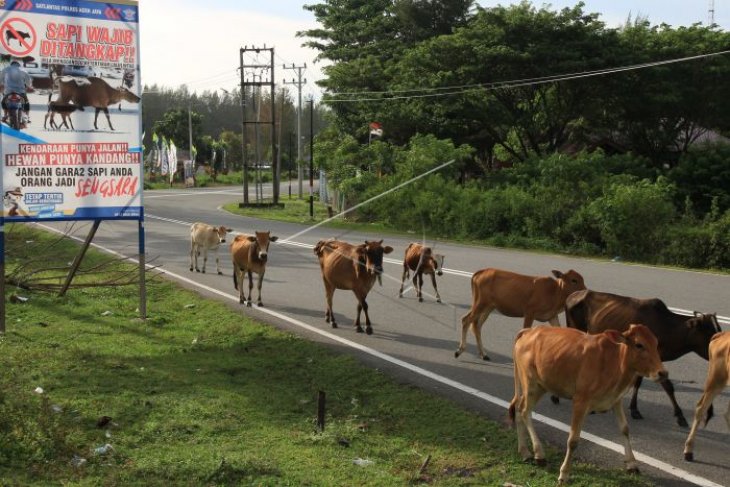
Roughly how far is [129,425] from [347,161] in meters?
29.2

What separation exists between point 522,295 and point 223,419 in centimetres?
404

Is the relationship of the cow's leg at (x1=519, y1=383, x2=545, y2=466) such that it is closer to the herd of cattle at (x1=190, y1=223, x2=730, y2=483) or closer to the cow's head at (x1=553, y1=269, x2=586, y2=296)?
the herd of cattle at (x1=190, y1=223, x2=730, y2=483)

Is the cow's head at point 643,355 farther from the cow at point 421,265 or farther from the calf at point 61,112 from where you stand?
the calf at point 61,112

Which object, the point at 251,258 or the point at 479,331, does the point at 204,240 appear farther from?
the point at 479,331

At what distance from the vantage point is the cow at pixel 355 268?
11.3 metres

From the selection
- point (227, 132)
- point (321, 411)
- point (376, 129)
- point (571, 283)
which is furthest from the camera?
point (227, 132)

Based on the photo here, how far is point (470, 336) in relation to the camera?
11.1 meters

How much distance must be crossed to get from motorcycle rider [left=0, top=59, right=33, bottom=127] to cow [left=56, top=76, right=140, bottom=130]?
1.45 feet

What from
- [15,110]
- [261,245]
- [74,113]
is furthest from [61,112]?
[261,245]

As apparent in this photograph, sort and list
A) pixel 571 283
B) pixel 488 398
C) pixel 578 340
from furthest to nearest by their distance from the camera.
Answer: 1. pixel 571 283
2. pixel 488 398
3. pixel 578 340

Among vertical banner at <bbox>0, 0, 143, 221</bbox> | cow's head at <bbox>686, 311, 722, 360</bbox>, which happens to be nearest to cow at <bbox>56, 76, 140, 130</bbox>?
vertical banner at <bbox>0, 0, 143, 221</bbox>

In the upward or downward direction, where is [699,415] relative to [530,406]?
downward

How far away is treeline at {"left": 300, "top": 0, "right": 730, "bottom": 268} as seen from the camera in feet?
81.3

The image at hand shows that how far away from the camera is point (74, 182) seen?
449 inches
